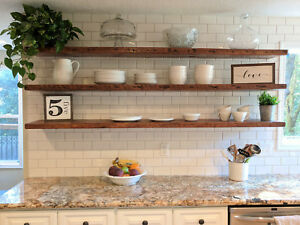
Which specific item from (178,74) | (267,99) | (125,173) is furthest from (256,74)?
(125,173)

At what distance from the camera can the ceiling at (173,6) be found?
6.84 feet

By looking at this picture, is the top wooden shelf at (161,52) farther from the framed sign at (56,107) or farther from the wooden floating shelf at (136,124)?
the wooden floating shelf at (136,124)

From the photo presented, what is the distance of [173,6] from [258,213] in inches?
71.5

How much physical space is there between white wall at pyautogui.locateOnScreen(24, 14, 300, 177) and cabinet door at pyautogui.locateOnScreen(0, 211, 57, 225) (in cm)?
62

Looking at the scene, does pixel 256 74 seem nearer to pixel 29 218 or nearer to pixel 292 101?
pixel 292 101

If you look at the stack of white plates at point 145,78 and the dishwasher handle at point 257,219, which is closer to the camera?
the dishwasher handle at point 257,219

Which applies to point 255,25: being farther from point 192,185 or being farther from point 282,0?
point 192,185

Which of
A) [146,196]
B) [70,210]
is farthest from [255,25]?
[70,210]

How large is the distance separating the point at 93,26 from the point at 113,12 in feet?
0.76

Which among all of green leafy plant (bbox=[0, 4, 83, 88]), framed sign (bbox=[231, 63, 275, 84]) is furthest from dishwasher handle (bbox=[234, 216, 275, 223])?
green leafy plant (bbox=[0, 4, 83, 88])

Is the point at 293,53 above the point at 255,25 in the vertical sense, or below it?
below

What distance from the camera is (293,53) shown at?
2.60m

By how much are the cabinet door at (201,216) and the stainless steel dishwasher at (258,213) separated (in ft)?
0.21

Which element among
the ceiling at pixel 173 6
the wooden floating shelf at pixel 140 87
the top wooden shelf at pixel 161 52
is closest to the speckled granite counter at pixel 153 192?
the wooden floating shelf at pixel 140 87
